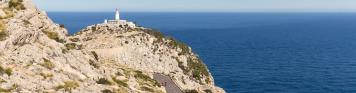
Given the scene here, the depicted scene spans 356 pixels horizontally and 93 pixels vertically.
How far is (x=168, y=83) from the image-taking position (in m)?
77.2

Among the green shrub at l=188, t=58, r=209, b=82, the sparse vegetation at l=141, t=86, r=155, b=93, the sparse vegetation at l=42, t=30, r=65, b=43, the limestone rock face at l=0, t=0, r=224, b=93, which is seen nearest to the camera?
the limestone rock face at l=0, t=0, r=224, b=93

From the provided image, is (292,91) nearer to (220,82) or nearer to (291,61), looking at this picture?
(220,82)

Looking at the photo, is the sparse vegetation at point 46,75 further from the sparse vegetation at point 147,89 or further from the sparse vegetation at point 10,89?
the sparse vegetation at point 147,89

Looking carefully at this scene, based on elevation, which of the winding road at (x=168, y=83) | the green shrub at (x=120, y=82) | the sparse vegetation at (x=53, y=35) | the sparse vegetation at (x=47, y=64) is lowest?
the winding road at (x=168, y=83)

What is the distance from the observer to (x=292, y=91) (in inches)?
4946

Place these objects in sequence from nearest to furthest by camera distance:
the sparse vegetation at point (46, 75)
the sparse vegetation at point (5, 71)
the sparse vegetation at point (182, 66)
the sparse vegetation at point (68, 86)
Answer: the sparse vegetation at point (5, 71), the sparse vegetation at point (68, 86), the sparse vegetation at point (46, 75), the sparse vegetation at point (182, 66)

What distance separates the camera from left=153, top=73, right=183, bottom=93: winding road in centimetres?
7126

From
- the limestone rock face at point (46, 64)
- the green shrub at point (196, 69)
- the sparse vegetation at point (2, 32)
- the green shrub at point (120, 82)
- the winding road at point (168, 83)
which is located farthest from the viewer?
the green shrub at point (196, 69)

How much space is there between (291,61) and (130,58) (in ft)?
329

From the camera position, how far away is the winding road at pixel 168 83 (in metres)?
71.3

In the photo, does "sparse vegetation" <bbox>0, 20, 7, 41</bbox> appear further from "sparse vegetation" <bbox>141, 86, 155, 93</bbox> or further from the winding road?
the winding road

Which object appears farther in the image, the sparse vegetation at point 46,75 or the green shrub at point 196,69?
the green shrub at point 196,69

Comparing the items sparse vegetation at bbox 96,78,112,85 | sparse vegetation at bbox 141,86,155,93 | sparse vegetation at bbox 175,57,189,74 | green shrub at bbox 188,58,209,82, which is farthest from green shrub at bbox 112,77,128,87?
green shrub at bbox 188,58,209,82

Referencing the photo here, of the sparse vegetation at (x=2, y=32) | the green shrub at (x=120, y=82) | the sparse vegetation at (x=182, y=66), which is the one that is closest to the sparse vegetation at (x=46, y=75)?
the sparse vegetation at (x=2, y=32)
